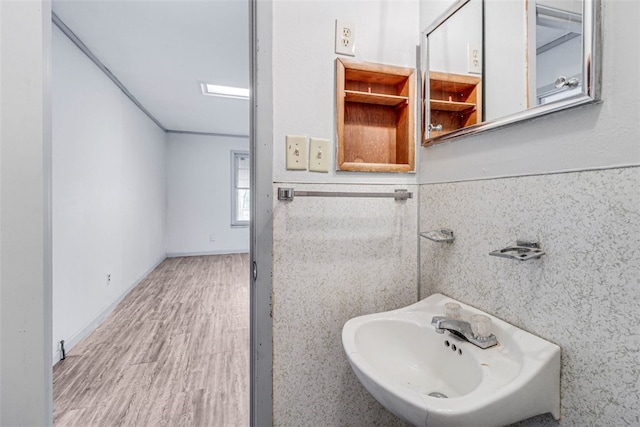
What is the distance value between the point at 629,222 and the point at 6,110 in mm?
1554

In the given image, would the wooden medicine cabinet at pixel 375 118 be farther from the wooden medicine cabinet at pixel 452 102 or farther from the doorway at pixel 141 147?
the doorway at pixel 141 147

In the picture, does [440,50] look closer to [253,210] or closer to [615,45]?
[615,45]

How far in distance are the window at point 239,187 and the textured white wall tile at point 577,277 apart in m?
5.18

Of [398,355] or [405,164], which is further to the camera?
[405,164]

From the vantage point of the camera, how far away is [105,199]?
2748 millimetres

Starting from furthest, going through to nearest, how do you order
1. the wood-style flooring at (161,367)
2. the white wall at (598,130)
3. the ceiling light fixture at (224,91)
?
the ceiling light fixture at (224,91) → the wood-style flooring at (161,367) → the white wall at (598,130)

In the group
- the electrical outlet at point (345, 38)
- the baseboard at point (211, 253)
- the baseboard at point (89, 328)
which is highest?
the electrical outlet at point (345, 38)

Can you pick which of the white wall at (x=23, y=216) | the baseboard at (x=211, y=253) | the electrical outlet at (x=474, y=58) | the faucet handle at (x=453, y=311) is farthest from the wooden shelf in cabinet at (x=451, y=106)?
the baseboard at (x=211, y=253)

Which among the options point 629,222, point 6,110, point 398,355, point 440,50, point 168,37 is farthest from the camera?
point 168,37

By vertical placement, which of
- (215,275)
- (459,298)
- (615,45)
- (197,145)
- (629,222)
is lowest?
(215,275)

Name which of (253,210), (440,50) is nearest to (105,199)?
(253,210)

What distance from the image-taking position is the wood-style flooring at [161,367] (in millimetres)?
1515

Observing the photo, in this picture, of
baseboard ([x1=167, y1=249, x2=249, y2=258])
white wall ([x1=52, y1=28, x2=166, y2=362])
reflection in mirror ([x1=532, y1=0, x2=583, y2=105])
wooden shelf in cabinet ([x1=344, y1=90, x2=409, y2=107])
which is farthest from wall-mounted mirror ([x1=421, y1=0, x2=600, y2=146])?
baseboard ([x1=167, y1=249, x2=249, y2=258])

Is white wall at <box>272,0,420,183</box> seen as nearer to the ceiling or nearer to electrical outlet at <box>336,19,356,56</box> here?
electrical outlet at <box>336,19,356,56</box>
